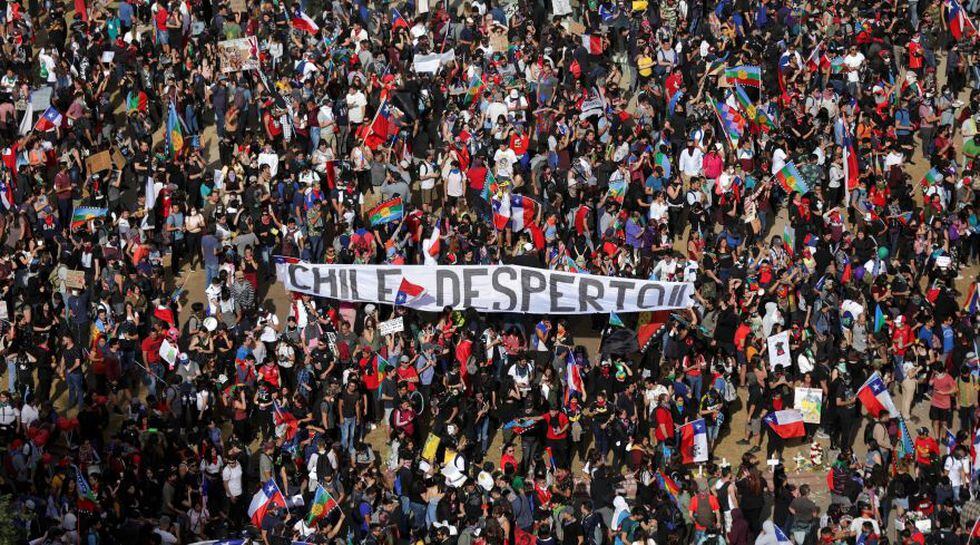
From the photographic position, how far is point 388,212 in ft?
99.5

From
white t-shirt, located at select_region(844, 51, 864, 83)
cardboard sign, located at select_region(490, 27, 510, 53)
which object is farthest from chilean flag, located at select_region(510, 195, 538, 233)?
white t-shirt, located at select_region(844, 51, 864, 83)

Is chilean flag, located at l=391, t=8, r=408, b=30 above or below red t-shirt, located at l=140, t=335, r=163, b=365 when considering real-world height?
above

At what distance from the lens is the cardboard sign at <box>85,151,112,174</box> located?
32188 millimetres

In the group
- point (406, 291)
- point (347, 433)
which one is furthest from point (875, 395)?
point (347, 433)

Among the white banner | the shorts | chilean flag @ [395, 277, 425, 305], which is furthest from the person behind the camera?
chilean flag @ [395, 277, 425, 305]

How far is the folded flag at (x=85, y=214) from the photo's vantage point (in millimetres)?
31292

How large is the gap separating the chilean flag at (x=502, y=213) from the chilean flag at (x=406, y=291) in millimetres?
2222

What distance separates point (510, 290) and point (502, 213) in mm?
2247

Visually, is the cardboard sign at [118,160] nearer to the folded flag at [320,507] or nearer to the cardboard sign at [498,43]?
the cardboard sign at [498,43]

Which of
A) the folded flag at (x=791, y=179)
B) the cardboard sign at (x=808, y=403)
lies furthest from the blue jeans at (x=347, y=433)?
the folded flag at (x=791, y=179)

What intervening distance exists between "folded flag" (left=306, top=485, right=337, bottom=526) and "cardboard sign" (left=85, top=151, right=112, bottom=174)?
378 inches

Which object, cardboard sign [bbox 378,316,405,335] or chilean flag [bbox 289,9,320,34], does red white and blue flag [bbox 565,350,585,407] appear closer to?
cardboard sign [bbox 378,316,405,335]

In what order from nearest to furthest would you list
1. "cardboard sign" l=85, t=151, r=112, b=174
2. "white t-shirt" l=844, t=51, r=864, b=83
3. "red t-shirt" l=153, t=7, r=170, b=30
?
"cardboard sign" l=85, t=151, r=112, b=174
"white t-shirt" l=844, t=51, r=864, b=83
"red t-shirt" l=153, t=7, r=170, b=30

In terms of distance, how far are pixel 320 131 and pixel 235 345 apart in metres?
6.12
